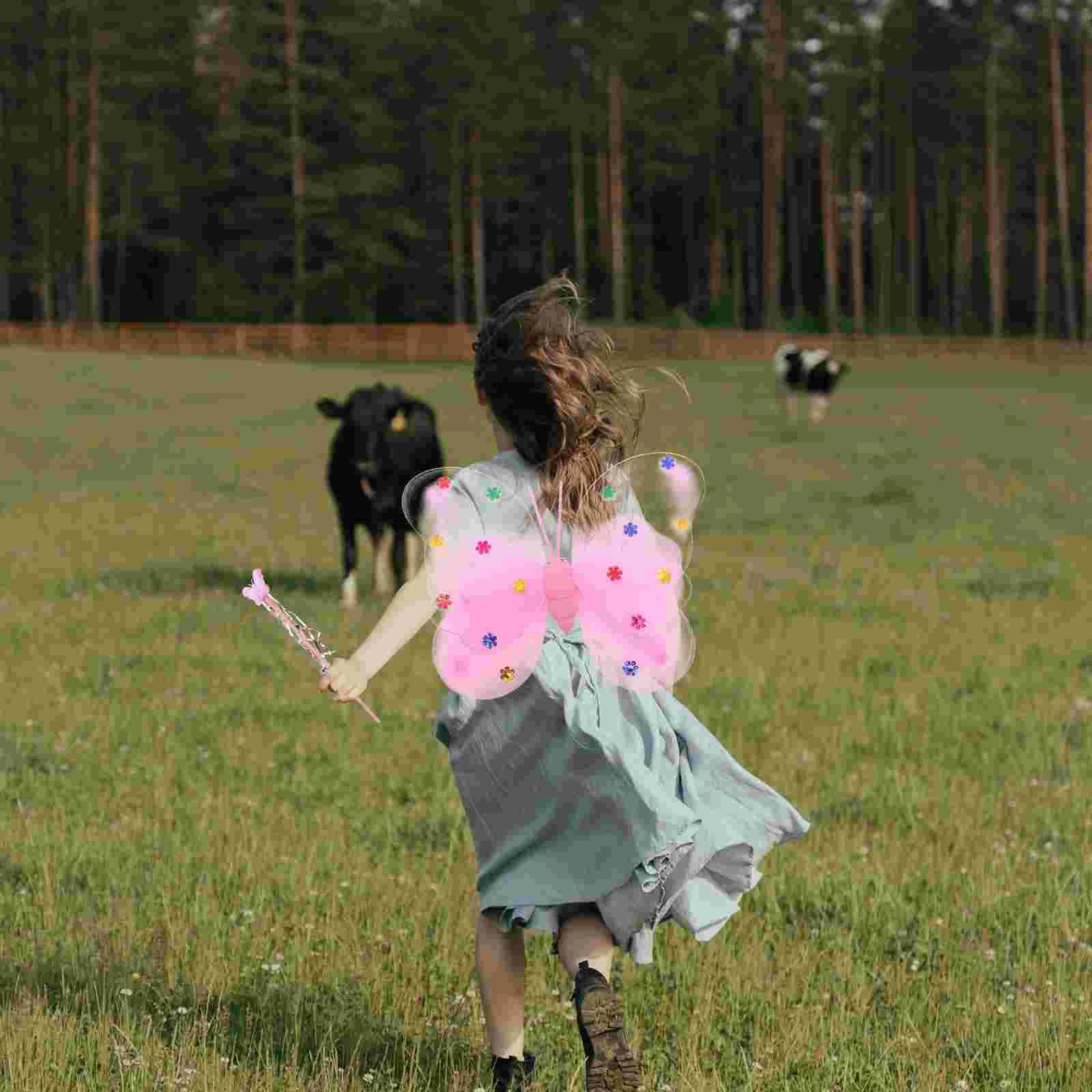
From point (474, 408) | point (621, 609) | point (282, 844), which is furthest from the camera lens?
point (474, 408)

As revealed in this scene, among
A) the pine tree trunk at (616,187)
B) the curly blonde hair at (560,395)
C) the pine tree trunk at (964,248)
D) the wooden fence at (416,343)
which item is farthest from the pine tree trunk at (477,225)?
the curly blonde hair at (560,395)

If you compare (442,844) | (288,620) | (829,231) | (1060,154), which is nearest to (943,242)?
(1060,154)

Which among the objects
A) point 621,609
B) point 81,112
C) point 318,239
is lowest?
point 621,609

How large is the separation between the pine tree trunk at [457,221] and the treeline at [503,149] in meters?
0.22

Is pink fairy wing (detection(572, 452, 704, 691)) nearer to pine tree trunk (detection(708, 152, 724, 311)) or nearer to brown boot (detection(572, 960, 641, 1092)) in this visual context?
brown boot (detection(572, 960, 641, 1092))

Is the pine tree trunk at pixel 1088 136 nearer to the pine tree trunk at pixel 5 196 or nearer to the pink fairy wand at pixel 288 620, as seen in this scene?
the pine tree trunk at pixel 5 196

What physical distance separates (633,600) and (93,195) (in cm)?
7495

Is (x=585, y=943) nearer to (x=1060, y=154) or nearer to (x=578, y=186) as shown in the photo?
(x=578, y=186)

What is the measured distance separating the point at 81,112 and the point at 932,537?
66088mm

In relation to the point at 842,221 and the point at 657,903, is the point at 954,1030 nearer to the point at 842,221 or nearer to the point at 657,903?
the point at 657,903

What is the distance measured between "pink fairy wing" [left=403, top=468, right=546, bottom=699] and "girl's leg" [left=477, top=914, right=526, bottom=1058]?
59 cm

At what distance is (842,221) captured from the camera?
91.4m

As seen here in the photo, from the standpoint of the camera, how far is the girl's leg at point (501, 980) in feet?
12.4

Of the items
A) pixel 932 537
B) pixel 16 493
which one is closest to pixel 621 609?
pixel 932 537
